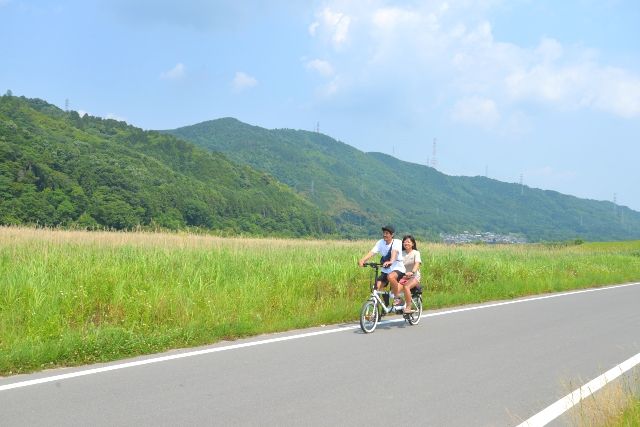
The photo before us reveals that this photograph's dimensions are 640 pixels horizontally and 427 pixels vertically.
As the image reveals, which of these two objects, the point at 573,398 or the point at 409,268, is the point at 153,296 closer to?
the point at 409,268

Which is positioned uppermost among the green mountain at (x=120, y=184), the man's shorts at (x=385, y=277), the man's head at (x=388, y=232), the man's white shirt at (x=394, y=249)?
the green mountain at (x=120, y=184)

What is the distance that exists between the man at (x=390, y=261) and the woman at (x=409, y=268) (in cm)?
16

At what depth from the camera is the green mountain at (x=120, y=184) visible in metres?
53.5

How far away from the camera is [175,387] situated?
6.07 meters

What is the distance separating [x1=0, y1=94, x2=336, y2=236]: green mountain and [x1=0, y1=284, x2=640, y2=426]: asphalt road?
18322 millimetres

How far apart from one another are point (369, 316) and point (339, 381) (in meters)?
3.62

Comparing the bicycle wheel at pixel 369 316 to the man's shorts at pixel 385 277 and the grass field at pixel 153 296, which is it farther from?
the grass field at pixel 153 296

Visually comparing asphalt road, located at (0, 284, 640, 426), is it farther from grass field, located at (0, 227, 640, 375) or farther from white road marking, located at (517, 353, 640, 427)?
grass field, located at (0, 227, 640, 375)

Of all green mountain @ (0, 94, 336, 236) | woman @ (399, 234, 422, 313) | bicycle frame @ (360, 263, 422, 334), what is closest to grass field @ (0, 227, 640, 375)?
bicycle frame @ (360, 263, 422, 334)

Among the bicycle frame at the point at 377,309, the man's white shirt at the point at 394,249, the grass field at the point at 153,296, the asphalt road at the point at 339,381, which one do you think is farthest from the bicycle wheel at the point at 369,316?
the grass field at the point at 153,296

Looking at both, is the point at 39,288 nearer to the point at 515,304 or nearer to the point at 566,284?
the point at 515,304

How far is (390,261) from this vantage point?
36.3ft

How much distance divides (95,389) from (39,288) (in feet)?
13.5

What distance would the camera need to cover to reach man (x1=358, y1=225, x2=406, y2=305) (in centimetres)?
1102
